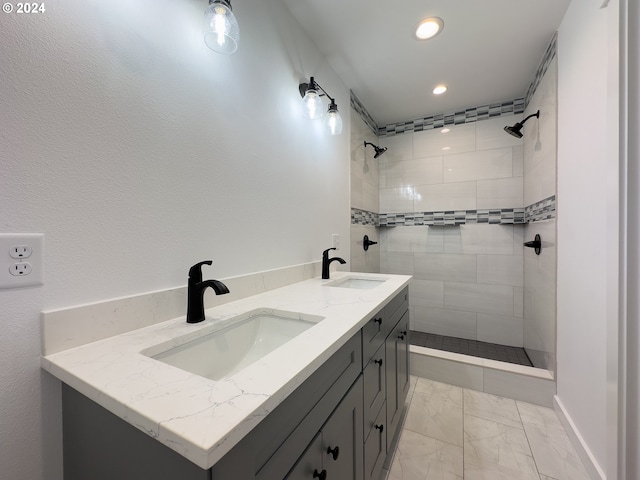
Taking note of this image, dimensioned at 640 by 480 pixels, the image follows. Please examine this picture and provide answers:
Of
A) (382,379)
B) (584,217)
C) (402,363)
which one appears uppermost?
(584,217)

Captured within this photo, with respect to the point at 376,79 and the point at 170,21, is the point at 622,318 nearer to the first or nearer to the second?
the point at 170,21

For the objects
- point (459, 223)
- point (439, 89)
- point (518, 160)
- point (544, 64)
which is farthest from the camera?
point (459, 223)

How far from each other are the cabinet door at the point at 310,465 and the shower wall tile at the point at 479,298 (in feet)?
7.55

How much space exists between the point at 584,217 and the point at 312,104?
4.62 ft

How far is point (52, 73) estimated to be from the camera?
0.58m

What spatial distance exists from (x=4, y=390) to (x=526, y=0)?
2.41 metres

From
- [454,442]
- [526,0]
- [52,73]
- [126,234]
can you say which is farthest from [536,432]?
[52,73]

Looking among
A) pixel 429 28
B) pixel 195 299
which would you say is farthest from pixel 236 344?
pixel 429 28

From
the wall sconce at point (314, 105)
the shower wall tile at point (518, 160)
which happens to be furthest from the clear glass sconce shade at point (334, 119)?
the shower wall tile at point (518, 160)

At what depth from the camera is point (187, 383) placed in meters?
0.46

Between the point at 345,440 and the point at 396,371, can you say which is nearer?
→ the point at 345,440

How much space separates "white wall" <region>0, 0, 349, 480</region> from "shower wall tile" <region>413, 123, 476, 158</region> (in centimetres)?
186

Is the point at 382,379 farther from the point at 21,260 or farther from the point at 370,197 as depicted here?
the point at 370,197

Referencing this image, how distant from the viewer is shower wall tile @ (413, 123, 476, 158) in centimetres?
244
